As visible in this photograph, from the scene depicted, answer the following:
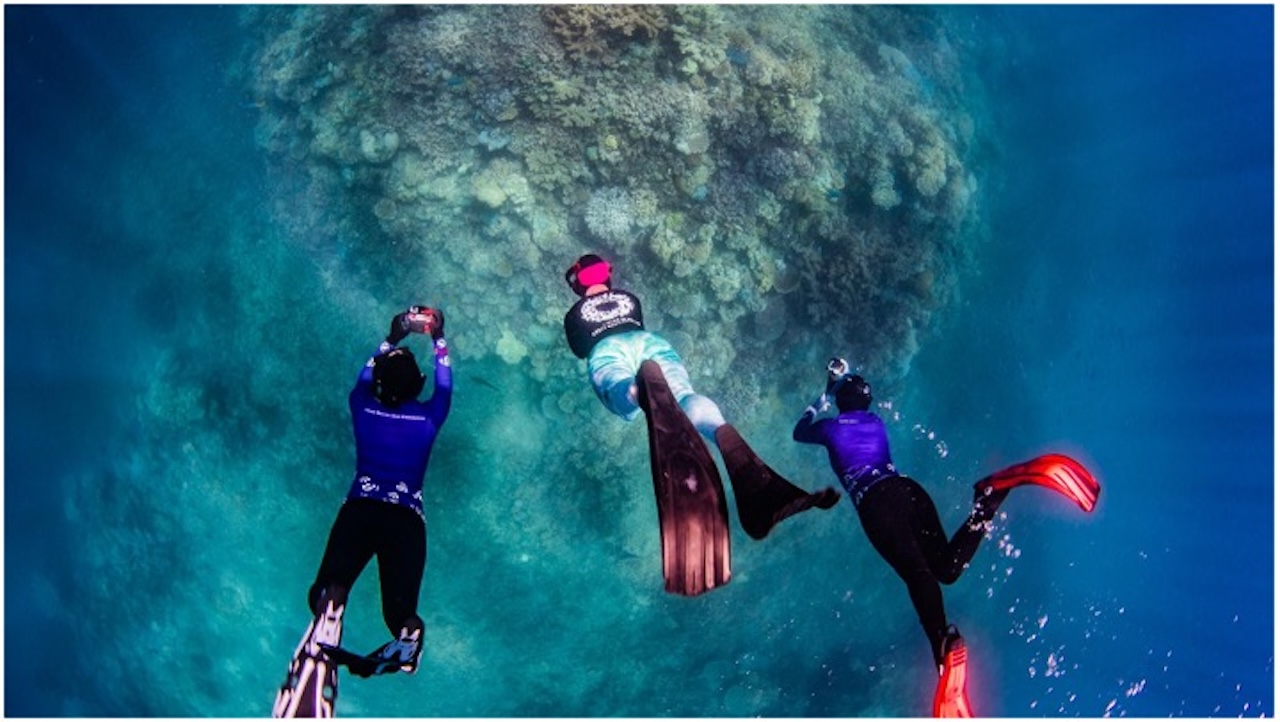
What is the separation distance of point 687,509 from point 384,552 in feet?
7.07

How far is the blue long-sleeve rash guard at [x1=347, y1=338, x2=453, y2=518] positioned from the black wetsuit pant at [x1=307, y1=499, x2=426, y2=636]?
0.30ft

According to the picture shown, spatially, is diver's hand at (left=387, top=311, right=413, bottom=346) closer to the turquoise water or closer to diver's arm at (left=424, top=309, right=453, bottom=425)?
diver's arm at (left=424, top=309, right=453, bottom=425)

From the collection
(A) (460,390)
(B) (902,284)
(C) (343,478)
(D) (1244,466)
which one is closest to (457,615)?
(C) (343,478)

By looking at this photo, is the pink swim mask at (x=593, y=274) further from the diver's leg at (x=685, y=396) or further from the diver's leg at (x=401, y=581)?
the diver's leg at (x=401, y=581)

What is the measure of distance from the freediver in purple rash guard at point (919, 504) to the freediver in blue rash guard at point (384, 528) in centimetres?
299

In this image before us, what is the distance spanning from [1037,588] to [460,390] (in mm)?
9386

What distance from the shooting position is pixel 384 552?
14.8 ft

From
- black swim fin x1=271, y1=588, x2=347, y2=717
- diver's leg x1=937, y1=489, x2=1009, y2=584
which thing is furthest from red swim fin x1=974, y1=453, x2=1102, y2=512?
black swim fin x1=271, y1=588, x2=347, y2=717

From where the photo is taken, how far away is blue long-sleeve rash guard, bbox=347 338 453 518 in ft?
15.3

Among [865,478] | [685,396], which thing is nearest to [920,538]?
[865,478]

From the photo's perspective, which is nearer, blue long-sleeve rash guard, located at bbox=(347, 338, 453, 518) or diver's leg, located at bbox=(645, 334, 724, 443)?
diver's leg, located at bbox=(645, 334, 724, 443)

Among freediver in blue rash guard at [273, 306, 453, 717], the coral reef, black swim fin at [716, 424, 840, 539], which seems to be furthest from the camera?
the coral reef

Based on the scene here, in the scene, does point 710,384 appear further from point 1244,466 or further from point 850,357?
point 1244,466

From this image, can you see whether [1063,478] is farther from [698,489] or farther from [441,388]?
[441,388]
